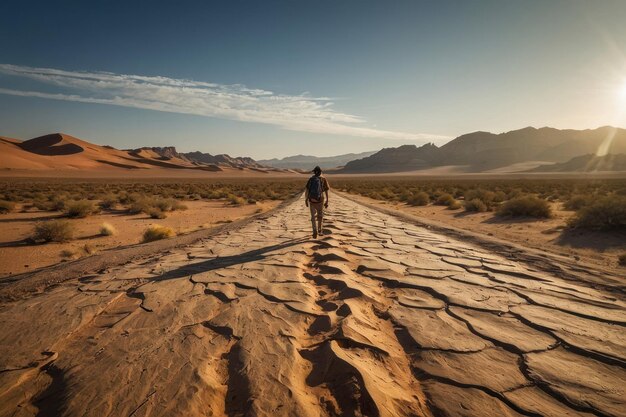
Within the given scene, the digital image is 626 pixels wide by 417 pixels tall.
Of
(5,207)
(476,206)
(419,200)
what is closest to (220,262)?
(476,206)

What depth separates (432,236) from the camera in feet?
23.4

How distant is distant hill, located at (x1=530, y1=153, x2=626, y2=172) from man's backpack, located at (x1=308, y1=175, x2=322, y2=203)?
10023 cm

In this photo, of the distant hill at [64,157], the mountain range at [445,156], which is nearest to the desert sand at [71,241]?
the mountain range at [445,156]

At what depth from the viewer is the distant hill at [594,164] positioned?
259 ft

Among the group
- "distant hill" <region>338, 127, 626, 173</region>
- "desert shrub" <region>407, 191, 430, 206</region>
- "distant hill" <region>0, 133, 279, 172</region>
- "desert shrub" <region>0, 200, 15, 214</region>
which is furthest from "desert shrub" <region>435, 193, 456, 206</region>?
"distant hill" <region>338, 127, 626, 173</region>

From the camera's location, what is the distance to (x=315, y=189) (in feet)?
22.6

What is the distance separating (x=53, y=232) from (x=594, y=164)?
10989 cm

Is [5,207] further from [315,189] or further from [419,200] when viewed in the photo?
[419,200]

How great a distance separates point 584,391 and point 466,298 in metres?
1.49

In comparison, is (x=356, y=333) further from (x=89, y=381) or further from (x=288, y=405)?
(x=89, y=381)

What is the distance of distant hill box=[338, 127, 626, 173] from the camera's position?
108312 mm

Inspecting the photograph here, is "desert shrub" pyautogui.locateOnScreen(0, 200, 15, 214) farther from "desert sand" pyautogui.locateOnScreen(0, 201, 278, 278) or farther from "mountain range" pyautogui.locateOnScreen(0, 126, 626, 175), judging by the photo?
"mountain range" pyautogui.locateOnScreen(0, 126, 626, 175)

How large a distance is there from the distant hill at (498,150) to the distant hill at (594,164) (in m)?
18.0

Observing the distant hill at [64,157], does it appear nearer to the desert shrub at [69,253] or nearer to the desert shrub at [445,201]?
the desert shrub at [69,253]
